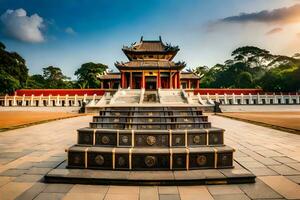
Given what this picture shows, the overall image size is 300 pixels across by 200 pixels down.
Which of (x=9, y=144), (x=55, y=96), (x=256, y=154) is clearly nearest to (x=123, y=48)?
(x=55, y=96)

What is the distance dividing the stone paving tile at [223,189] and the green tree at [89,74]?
6081 cm

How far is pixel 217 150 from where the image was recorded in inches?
238

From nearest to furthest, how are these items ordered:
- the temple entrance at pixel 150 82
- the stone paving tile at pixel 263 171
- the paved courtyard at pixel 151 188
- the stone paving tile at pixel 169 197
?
the stone paving tile at pixel 169 197 < the paved courtyard at pixel 151 188 < the stone paving tile at pixel 263 171 < the temple entrance at pixel 150 82

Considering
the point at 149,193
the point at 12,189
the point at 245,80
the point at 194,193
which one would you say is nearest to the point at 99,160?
the point at 149,193

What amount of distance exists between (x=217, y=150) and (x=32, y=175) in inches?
180

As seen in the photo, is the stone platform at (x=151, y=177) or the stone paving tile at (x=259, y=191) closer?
the stone paving tile at (x=259, y=191)

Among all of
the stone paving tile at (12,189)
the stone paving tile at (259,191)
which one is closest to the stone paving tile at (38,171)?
the stone paving tile at (12,189)

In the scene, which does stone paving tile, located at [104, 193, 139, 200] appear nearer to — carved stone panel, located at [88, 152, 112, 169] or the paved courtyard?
the paved courtyard

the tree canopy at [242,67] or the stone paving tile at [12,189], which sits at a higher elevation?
the tree canopy at [242,67]

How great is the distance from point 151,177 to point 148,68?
35.1m

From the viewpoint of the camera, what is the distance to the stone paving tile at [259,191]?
15.2 ft

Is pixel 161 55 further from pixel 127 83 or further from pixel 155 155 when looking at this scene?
pixel 155 155

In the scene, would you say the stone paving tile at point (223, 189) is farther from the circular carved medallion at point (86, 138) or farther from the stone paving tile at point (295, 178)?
the circular carved medallion at point (86, 138)

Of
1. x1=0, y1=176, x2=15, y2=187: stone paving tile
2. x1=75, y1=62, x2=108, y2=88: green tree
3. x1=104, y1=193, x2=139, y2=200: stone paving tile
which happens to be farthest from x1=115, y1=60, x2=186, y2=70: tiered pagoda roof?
x1=104, y1=193, x2=139, y2=200: stone paving tile
